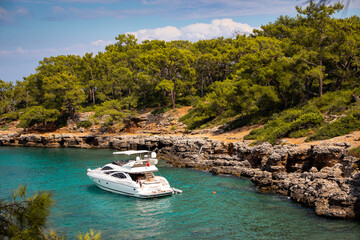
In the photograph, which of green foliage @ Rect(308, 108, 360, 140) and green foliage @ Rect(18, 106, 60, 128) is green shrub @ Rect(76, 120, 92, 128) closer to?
green foliage @ Rect(18, 106, 60, 128)

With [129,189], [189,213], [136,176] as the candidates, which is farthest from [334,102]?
[129,189]

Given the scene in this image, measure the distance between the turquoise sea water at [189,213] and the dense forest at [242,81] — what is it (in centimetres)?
1141

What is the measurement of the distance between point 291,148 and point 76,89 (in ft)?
177

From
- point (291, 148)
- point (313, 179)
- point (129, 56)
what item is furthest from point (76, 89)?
point (313, 179)

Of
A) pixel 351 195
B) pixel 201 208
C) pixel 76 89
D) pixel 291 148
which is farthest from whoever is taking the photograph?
pixel 76 89

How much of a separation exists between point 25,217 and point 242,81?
42.1 meters

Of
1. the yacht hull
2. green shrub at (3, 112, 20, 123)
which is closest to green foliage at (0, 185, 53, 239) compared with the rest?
the yacht hull

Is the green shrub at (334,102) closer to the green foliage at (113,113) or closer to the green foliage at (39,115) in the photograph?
the green foliage at (113,113)

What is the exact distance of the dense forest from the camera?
126 ft

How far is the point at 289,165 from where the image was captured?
2933 cm

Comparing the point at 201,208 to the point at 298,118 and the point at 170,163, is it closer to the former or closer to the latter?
the point at 170,163

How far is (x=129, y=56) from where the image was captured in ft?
260

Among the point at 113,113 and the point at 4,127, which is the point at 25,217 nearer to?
the point at 113,113

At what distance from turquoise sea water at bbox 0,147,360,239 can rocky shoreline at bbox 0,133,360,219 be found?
3.44ft
